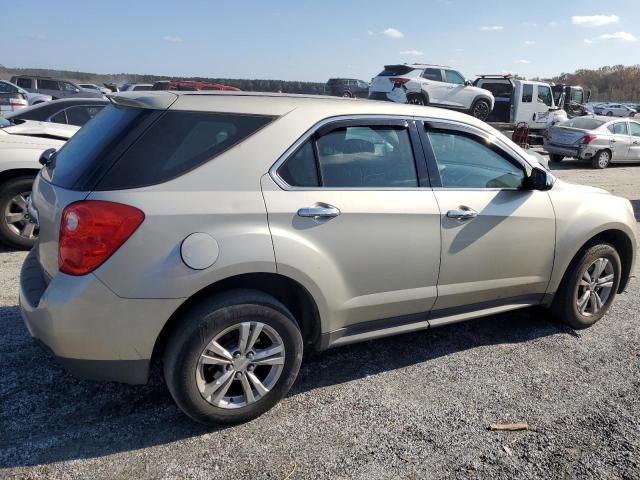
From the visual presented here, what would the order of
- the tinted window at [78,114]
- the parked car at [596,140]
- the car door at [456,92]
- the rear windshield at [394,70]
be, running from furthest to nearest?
1. the car door at [456,92]
2. the rear windshield at [394,70]
3. the parked car at [596,140]
4. the tinted window at [78,114]

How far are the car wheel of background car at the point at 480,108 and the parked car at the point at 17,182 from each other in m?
15.7

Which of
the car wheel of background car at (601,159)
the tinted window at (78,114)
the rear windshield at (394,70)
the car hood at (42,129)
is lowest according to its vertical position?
the car wheel of background car at (601,159)

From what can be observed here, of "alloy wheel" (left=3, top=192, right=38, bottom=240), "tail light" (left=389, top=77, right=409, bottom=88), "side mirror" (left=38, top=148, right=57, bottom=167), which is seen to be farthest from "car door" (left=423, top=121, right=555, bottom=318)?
"tail light" (left=389, top=77, right=409, bottom=88)

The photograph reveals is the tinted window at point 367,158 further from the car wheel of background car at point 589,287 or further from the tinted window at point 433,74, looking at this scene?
the tinted window at point 433,74

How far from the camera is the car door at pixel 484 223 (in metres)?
3.26

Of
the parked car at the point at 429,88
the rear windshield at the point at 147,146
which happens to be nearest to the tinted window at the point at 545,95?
the parked car at the point at 429,88

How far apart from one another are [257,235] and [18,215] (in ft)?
12.8

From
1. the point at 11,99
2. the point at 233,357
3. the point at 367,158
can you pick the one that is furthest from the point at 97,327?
the point at 11,99

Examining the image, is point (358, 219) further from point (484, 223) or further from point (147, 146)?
point (147, 146)

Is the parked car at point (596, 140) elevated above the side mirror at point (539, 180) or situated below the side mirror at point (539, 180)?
below

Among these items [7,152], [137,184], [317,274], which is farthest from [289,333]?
[7,152]

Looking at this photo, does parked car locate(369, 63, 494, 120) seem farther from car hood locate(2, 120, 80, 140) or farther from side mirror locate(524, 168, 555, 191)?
side mirror locate(524, 168, 555, 191)

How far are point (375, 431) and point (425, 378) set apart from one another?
0.69 m

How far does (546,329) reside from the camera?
→ 13.5 feet
